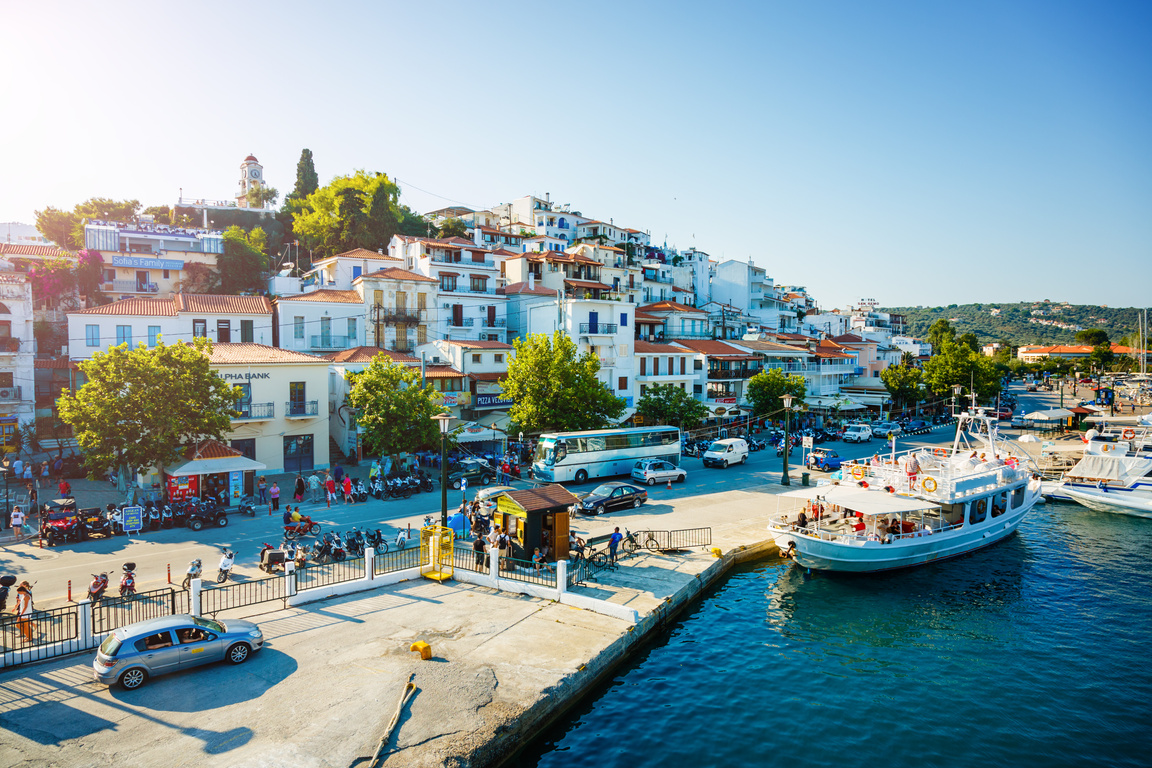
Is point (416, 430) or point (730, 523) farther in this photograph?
point (416, 430)

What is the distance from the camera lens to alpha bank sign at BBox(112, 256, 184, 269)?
5175 cm

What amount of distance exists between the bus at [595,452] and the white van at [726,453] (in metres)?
3.42

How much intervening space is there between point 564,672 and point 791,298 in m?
106

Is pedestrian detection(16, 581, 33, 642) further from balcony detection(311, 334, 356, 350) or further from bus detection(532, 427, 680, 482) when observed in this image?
balcony detection(311, 334, 356, 350)

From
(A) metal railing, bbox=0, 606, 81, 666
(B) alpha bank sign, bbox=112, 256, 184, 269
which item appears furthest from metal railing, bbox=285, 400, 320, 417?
(B) alpha bank sign, bbox=112, 256, 184, 269

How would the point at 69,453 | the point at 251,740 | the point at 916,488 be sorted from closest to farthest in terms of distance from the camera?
1. the point at 251,740
2. the point at 916,488
3. the point at 69,453

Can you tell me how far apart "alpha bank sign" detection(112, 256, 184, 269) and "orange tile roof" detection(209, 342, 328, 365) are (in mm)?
24057

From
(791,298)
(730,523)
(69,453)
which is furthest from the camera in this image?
(791,298)

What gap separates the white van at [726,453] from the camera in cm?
4012

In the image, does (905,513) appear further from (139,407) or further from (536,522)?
(139,407)

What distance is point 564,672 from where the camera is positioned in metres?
13.4

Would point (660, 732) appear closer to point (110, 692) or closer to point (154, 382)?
point (110, 692)

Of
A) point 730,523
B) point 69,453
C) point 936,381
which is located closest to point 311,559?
point 730,523

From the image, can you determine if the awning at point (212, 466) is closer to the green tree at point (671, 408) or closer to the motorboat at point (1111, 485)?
the green tree at point (671, 408)
